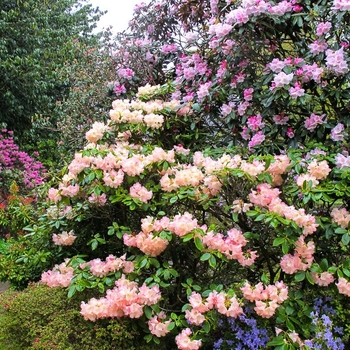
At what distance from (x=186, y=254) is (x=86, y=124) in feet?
10.3

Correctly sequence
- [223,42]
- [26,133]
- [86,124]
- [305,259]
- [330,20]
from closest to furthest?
[305,259], [330,20], [223,42], [86,124], [26,133]

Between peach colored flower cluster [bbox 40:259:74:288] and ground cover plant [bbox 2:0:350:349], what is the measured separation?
0.01 m

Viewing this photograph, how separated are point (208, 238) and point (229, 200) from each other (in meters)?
0.40

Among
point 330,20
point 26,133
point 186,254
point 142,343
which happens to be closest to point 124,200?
point 186,254

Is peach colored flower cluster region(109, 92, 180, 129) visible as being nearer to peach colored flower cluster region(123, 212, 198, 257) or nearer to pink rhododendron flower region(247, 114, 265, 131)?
pink rhododendron flower region(247, 114, 265, 131)

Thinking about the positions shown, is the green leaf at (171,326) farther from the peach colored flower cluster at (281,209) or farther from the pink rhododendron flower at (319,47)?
the pink rhododendron flower at (319,47)

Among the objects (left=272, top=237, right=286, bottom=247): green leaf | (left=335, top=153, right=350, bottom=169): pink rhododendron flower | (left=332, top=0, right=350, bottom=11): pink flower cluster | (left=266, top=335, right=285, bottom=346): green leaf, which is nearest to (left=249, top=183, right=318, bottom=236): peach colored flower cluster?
(left=272, top=237, right=286, bottom=247): green leaf

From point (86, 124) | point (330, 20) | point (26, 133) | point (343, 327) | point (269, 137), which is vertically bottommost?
point (26, 133)

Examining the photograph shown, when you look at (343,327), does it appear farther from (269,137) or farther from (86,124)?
(86,124)

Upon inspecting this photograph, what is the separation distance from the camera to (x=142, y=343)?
2.33 metres

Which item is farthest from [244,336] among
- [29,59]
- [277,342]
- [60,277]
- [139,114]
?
[29,59]

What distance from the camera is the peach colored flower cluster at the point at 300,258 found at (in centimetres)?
222

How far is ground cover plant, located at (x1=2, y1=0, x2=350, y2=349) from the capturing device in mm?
2223

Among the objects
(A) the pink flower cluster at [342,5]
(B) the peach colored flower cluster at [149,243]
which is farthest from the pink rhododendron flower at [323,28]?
(B) the peach colored flower cluster at [149,243]
